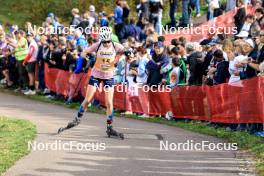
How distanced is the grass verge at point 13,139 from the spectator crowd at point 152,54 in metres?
2.86

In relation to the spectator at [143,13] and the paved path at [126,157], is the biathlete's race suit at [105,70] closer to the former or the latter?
the paved path at [126,157]

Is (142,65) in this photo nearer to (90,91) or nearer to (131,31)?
(90,91)

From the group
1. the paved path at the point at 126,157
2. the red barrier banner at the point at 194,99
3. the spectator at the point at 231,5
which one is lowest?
the paved path at the point at 126,157

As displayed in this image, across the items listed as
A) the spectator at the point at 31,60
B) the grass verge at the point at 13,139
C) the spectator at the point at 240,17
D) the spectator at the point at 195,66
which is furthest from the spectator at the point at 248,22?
the spectator at the point at 31,60

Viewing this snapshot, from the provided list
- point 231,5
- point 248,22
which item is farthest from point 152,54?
point 231,5

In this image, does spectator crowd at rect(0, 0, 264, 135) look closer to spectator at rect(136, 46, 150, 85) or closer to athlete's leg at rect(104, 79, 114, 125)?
spectator at rect(136, 46, 150, 85)

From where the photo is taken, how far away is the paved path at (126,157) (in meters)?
10.2

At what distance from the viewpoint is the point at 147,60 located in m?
18.0

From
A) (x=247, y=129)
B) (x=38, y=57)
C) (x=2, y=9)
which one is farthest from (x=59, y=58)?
(x=2, y=9)

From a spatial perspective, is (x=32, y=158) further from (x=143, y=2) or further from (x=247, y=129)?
(x=143, y=2)

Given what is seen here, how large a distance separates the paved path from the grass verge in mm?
162

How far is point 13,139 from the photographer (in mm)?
12875

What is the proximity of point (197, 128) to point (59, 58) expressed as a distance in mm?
8492

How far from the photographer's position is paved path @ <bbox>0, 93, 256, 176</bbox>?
33.3 feet
